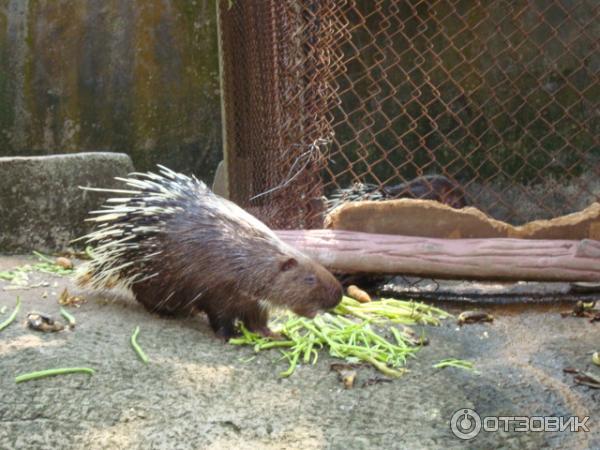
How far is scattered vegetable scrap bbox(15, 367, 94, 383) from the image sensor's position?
2.20 meters

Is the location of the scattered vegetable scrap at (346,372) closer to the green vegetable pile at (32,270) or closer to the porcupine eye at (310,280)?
the porcupine eye at (310,280)

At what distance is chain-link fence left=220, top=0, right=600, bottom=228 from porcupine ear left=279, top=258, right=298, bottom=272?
0.95m

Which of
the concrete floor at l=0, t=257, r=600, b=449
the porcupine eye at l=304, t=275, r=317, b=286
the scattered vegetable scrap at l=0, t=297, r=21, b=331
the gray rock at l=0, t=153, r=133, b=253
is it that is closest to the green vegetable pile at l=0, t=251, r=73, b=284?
the gray rock at l=0, t=153, r=133, b=253

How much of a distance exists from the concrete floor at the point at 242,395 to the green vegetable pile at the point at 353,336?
0.07 metres

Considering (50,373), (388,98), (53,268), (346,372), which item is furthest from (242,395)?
(388,98)

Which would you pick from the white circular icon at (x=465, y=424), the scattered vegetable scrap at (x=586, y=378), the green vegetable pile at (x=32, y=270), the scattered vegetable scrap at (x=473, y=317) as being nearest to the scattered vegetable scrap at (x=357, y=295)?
the scattered vegetable scrap at (x=473, y=317)

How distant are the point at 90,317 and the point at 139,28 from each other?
208 inches

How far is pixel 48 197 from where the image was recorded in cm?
494

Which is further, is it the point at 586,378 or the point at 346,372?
the point at 346,372

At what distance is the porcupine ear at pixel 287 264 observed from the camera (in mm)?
3146

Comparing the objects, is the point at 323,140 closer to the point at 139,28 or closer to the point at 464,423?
the point at 464,423

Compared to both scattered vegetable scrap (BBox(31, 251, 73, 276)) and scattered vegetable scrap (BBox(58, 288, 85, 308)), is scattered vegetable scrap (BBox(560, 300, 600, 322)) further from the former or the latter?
scattered vegetable scrap (BBox(31, 251, 73, 276))

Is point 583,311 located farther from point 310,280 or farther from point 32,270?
point 32,270

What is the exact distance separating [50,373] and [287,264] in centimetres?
121
